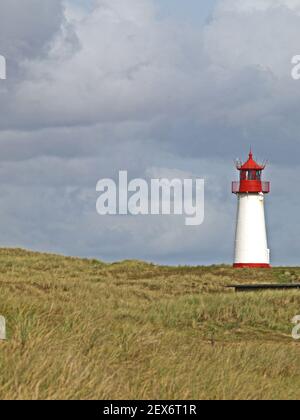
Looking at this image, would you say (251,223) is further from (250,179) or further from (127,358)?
(127,358)

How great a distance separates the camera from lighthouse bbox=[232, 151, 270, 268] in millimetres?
48719

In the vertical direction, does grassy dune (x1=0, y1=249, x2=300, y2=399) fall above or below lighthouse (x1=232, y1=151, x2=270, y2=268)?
below

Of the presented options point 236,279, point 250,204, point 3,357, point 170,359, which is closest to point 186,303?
point 170,359

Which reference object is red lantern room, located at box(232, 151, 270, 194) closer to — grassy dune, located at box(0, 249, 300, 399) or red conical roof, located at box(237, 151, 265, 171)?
red conical roof, located at box(237, 151, 265, 171)

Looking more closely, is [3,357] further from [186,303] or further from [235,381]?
[186,303]

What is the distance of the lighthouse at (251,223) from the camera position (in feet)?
160

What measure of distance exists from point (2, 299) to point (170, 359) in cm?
351

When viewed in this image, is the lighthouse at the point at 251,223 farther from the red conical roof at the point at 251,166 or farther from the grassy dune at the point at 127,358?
the grassy dune at the point at 127,358

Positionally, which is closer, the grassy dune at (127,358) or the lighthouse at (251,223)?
the grassy dune at (127,358)

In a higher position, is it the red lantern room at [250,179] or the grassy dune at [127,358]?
the red lantern room at [250,179]

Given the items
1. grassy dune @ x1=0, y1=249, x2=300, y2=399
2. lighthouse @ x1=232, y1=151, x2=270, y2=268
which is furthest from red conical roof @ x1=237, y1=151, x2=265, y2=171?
grassy dune @ x1=0, y1=249, x2=300, y2=399

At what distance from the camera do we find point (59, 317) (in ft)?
44.7

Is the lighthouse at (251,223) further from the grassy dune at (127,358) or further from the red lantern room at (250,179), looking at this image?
the grassy dune at (127,358)

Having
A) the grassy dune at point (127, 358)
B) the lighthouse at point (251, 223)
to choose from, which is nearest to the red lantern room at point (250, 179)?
the lighthouse at point (251, 223)
